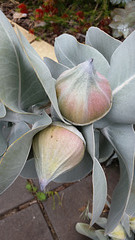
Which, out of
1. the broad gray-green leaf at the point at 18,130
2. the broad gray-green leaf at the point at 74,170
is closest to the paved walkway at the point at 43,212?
the broad gray-green leaf at the point at 74,170

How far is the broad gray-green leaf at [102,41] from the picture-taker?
1.52 ft

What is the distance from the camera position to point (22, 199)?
1.58 metres

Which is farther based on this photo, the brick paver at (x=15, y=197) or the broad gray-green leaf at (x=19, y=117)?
the brick paver at (x=15, y=197)

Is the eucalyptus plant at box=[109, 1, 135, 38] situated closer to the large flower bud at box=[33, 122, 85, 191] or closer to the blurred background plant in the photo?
the blurred background plant

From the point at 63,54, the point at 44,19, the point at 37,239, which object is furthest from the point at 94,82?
the point at 44,19

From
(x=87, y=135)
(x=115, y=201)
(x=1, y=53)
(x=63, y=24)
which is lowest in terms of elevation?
(x=63, y=24)

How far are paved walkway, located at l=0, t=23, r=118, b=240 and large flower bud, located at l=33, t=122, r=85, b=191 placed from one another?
1269 mm

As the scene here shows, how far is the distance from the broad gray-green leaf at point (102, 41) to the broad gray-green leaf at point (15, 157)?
207 mm

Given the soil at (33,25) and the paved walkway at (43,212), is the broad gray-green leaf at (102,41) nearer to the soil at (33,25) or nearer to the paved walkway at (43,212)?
the paved walkway at (43,212)

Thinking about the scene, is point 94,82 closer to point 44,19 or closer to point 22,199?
point 22,199

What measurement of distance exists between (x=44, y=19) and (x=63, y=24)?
0.20 meters

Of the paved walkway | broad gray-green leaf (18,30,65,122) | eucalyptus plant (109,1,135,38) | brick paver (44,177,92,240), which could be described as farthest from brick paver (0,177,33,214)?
eucalyptus plant (109,1,135,38)

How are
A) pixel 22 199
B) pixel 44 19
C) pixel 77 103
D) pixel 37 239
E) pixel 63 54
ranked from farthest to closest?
pixel 44 19 < pixel 22 199 < pixel 37 239 < pixel 63 54 < pixel 77 103

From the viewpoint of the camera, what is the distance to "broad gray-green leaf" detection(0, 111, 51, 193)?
0.31 meters
